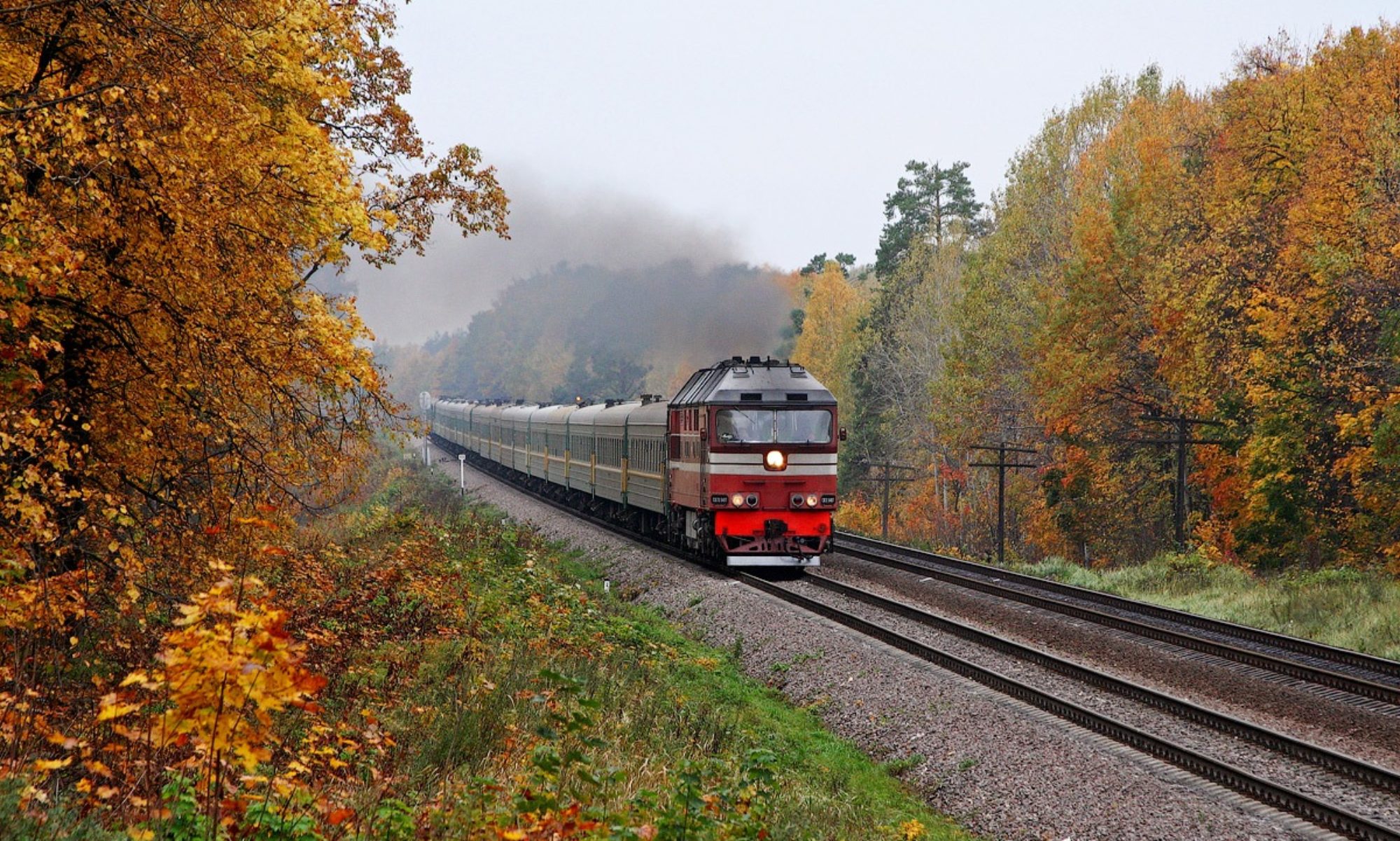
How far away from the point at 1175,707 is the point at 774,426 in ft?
32.4

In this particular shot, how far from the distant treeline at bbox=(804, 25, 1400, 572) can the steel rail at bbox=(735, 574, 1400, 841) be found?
12002 mm

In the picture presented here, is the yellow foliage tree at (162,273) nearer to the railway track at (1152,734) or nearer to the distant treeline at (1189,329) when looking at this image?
the railway track at (1152,734)

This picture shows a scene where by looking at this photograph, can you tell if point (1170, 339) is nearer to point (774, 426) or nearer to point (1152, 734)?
point (774, 426)

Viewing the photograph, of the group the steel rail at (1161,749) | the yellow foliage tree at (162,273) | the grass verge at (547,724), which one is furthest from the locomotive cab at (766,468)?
the yellow foliage tree at (162,273)

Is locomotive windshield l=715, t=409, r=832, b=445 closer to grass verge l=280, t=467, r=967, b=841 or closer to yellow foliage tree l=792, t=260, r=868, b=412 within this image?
grass verge l=280, t=467, r=967, b=841

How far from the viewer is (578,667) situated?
35.9ft

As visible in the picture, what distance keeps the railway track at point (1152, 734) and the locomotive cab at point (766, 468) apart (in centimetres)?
285

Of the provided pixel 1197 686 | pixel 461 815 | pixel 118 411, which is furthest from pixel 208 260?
pixel 1197 686

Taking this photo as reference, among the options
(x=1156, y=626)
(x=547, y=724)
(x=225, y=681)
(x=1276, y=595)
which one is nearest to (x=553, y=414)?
(x=1276, y=595)

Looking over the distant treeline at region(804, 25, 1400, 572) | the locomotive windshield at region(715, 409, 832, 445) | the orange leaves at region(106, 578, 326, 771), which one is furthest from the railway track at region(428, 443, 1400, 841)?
the distant treeline at region(804, 25, 1400, 572)

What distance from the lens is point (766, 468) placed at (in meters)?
19.7

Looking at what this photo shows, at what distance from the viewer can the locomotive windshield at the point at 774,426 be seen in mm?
19672

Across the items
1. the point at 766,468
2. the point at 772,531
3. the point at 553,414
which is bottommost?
the point at 772,531

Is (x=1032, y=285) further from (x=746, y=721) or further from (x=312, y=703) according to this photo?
(x=312, y=703)
